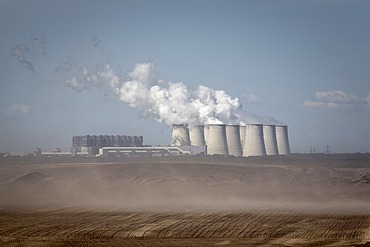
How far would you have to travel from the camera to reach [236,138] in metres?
121

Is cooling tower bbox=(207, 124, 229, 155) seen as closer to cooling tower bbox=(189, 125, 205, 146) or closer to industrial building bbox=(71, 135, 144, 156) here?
cooling tower bbox=(189, 125, 205, 146)

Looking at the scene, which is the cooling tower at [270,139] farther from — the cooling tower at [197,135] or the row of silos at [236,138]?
the cooling tower at [197,135]

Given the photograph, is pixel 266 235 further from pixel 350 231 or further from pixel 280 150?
pixel 280 150

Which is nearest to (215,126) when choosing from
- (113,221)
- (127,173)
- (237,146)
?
(237,146)

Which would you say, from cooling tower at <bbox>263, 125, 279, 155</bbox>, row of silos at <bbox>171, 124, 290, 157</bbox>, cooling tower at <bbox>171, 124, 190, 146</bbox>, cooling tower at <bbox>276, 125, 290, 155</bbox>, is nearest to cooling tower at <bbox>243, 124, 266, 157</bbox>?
row of silos at <bbox>171, 124, 290, 157</bbox>

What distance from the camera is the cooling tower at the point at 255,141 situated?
4584 inches

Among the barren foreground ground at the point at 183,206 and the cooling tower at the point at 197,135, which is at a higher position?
the cooling tower at the point at 197,135

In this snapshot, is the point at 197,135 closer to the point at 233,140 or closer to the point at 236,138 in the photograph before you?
the point at 233,140

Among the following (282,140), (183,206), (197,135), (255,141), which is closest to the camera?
(183,206)

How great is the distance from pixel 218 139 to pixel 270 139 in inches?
363

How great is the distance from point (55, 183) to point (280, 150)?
5538 centimetres

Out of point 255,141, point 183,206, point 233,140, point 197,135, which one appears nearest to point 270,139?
point 255,141

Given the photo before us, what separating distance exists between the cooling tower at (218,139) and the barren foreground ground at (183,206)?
1827 centimetres

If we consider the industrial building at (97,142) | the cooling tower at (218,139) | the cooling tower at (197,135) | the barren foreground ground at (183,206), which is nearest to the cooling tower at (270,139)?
the cooling tower at (218,139)
